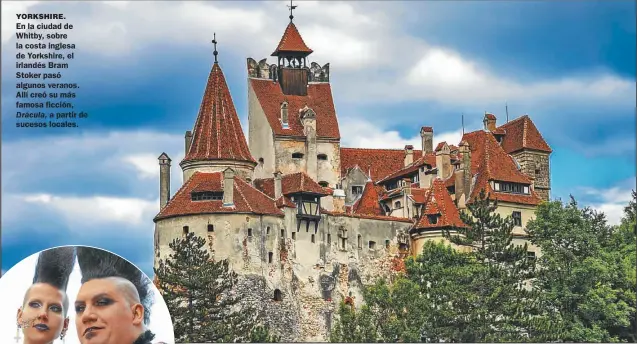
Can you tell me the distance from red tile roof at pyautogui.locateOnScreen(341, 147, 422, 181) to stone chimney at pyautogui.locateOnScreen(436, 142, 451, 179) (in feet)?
17.8

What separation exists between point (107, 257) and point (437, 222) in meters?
68.0

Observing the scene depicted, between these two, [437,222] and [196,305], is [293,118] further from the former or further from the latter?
[196,305]

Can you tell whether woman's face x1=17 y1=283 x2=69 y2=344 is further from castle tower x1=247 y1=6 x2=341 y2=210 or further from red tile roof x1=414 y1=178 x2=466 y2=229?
castle tower x1=247 y1=6 x2=341 y2=210

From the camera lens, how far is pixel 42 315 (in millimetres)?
9719

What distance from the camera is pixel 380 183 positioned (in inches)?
3346

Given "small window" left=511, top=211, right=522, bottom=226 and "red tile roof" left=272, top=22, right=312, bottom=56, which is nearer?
"small window" left=511, top=211, right=522, bottom=226

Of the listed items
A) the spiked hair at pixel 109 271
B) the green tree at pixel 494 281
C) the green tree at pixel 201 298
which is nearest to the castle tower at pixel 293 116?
the green tree at pixel 494 281

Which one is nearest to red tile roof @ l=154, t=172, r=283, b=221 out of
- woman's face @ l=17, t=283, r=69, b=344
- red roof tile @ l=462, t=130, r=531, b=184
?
red roof tile @ l=462, t=130, r=531, b=184

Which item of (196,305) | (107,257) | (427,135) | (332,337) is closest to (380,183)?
(427,135)

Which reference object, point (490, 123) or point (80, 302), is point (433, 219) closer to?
point (490, 123)

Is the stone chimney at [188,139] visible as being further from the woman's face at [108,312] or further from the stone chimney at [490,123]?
the woman's face at [108,312]

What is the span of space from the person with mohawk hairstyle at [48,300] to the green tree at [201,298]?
46494mm

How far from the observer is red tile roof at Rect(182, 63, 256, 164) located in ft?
251

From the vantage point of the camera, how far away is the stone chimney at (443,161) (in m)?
81.6
